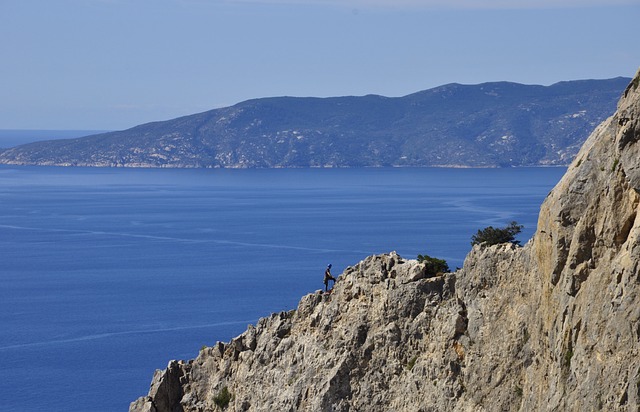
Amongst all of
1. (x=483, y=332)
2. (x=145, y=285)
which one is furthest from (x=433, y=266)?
(x=145, y=285)

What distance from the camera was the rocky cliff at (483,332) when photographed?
19.4 meters

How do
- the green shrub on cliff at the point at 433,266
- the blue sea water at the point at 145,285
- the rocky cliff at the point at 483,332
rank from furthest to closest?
the blue sea water at the point at 145,285
the green shrub on cliff at the point at 433,266
the rocky cliff at the point at 483,332

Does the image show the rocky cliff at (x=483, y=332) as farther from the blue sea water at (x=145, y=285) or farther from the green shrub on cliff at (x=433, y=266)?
the blue sea water at (x=145, y=285)

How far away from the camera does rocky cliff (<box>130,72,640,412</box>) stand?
19.4 m

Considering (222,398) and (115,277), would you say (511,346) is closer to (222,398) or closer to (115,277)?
(222,398)

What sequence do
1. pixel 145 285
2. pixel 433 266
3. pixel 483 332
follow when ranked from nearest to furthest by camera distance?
pixel 483 332 → pixel 433 266 → pixel 145 285

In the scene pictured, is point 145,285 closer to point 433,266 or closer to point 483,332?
point 433,266

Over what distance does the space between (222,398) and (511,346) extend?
1121 centimetres

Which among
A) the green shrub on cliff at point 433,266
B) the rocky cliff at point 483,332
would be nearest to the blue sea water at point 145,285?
the rocky cliff at point 483,332

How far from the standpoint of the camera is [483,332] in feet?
84.0

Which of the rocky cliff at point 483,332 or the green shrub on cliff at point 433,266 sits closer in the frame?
the rocky cliff at point 483,332

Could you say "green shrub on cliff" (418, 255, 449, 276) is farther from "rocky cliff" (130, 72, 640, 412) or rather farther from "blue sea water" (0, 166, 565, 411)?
"blue sea water" (0, 166, 565, 411)

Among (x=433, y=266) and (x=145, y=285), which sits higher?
(x=433, y=266)

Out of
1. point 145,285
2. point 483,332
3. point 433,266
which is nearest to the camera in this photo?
point 483,332
